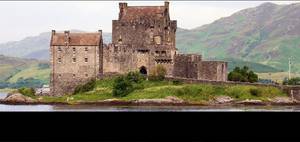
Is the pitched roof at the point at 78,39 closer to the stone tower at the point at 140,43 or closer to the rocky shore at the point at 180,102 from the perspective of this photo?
the stone tower at the point at 140,43

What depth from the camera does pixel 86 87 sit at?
3216 inches

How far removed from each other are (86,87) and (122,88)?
160 inches

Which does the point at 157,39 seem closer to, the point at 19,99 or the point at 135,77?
the point at 135,77

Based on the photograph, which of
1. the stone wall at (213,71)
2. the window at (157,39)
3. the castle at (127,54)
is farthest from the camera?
the window at (157,39)

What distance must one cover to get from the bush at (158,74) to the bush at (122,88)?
3106 millimetres

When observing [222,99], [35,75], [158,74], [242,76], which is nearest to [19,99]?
[158,74]

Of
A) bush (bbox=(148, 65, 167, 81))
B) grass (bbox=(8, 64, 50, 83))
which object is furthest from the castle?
grass (bbox=(8, 64, 50, 83))

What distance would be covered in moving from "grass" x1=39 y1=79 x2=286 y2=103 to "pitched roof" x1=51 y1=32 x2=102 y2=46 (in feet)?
15.4

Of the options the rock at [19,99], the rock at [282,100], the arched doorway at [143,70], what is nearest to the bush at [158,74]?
the arched doorway at [143,70]

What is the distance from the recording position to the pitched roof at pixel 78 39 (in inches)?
3263
